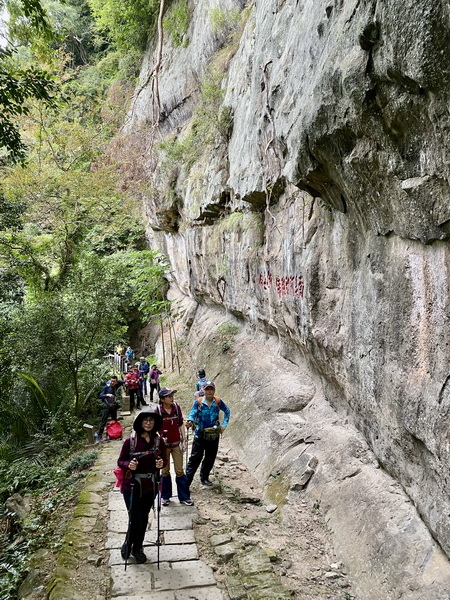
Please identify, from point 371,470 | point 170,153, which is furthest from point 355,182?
point 170,153

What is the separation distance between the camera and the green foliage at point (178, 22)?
17.2 metres

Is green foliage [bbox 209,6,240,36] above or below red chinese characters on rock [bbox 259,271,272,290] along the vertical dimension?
above

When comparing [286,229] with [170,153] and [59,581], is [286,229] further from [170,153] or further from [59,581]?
[170,153]

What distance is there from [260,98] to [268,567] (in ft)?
29.0

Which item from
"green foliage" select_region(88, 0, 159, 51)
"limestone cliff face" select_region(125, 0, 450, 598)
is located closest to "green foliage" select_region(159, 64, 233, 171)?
"limestone cliff face" select_region(125, 0, 450, 598)

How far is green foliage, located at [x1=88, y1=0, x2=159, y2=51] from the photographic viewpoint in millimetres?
20297

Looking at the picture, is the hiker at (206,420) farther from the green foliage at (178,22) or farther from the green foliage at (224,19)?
the green foliage at (178,22)

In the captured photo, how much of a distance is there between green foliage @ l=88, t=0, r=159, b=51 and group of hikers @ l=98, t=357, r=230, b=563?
1943 centimetres

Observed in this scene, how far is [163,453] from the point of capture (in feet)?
16.1

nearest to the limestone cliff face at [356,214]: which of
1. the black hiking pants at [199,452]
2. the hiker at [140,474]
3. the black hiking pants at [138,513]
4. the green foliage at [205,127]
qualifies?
the green foliage at [205,127]

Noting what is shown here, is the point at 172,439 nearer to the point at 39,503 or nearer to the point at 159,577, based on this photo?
the point at 159,577

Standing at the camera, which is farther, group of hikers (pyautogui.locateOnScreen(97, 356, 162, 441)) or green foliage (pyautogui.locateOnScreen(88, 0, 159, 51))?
green foliage (pyautogui.locateOnScreen(88, 0, 159, 51))

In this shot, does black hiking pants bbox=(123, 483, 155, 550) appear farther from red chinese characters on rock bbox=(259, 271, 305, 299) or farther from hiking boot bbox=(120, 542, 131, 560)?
red chinese characters on rock bbox=(259, 271, 305, 299)

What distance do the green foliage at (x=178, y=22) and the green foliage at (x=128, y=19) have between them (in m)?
2.26
